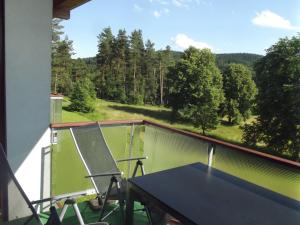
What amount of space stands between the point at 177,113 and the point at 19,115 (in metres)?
22.5

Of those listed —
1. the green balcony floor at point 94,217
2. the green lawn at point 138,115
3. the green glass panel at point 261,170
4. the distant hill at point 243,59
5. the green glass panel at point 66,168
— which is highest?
the distant hill at point 243,59

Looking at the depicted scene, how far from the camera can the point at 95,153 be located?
287cm

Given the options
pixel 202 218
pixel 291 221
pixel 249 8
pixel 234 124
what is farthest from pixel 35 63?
pixel 249 8

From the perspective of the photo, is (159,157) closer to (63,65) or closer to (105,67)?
(63,65)

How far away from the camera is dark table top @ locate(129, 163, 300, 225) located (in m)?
1.41

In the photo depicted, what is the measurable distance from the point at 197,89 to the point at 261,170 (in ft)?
75.4

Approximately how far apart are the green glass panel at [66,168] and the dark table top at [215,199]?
1.59 m

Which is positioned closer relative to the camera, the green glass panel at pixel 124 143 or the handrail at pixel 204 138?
the handrail at pixel 204 138

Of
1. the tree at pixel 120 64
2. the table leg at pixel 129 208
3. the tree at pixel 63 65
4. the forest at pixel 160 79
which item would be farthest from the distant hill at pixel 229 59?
the table leg at pixel 129 208

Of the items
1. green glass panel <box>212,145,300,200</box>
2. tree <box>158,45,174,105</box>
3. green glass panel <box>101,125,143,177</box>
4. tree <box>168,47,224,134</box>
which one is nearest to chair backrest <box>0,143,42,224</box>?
green glass panel <box>212,145,300,200</box>

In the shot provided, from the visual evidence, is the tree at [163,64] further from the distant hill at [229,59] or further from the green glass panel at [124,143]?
the green glass panel at [124,143]

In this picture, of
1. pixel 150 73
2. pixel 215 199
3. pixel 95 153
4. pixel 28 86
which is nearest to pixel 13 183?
pixel 215 199

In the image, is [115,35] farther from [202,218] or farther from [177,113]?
[202,218]

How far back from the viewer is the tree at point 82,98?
2139cm
